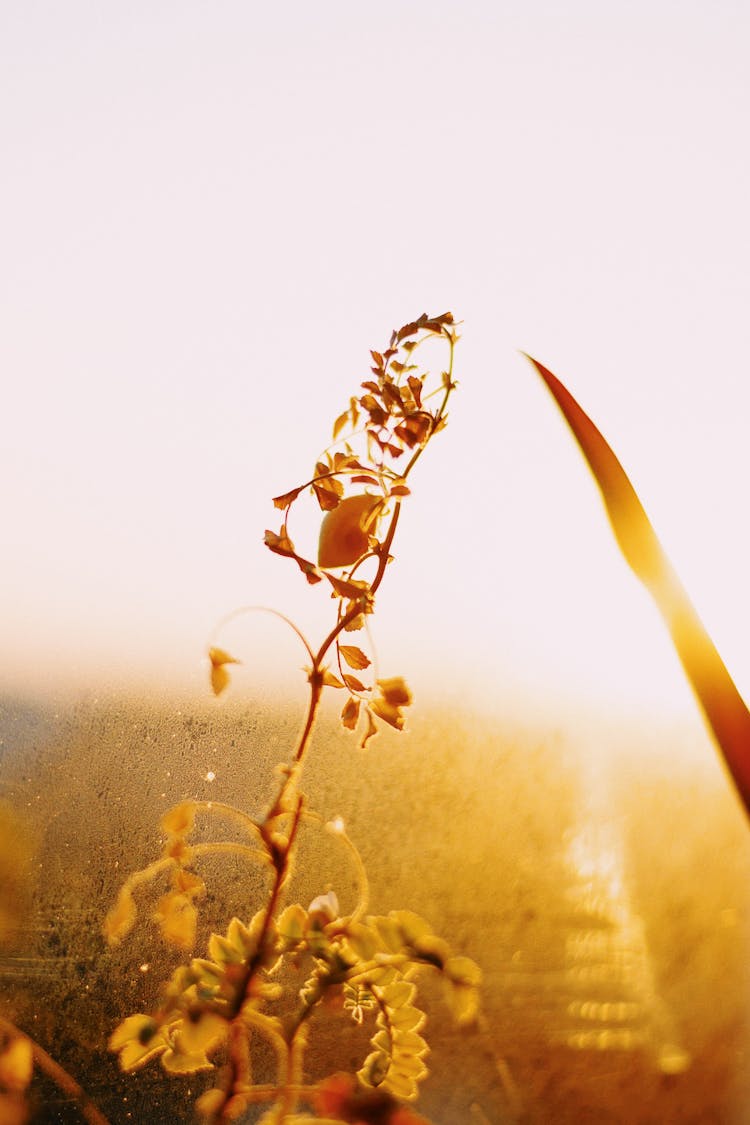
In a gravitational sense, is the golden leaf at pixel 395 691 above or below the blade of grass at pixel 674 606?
below

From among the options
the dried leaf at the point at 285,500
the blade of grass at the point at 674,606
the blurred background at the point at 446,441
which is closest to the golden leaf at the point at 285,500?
the dried leaf at the point at 285,500

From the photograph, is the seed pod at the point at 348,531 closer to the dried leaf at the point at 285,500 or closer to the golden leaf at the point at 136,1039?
the dried leaf at the point at 285,500

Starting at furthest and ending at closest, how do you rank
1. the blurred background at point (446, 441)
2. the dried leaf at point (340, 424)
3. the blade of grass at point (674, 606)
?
the blurred background at point (446, 441)
the dried leaf at point (340, 424)
the blade of grass at point (674, 606)

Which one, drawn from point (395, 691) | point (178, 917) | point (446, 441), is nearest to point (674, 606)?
point (395, 691)

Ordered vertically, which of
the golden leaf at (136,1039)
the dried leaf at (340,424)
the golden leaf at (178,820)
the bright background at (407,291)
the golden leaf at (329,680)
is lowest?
the golden leaf at (136,1039)

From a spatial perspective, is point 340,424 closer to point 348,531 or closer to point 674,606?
point 348,531

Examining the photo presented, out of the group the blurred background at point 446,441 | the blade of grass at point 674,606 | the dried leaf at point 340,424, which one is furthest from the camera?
the blurred background at point 446,441

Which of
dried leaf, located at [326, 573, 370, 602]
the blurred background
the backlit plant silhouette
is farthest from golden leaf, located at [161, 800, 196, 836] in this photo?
the blurred background

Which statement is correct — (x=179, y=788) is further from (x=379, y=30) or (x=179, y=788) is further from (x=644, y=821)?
(x=379, y=30)
